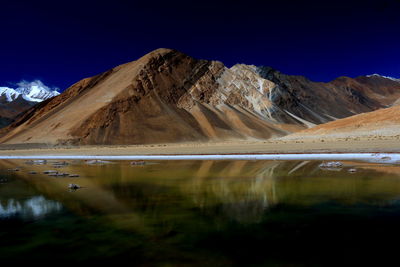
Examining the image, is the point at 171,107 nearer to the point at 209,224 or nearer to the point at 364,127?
the point at 364,127

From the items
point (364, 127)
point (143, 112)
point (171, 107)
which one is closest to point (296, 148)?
point (364, 127)

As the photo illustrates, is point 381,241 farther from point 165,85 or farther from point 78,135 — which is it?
point 165,85

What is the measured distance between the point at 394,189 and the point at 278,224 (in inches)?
239

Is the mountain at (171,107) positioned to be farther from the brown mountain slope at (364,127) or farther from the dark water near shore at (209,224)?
the dark water near shore at (209,224)

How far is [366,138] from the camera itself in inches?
1554

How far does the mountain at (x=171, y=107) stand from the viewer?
78625mm

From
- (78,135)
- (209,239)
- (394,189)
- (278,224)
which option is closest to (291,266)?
(209,239)

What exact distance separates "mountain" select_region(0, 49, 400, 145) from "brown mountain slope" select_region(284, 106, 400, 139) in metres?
33.6

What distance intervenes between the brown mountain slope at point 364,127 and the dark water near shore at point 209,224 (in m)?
31.0

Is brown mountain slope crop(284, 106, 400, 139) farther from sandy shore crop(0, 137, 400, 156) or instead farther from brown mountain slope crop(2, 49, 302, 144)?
brown mountain slope crop(2, 49, 302, 144)

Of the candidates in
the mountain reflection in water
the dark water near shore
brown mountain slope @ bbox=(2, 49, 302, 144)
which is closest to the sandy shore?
the dark water near shore

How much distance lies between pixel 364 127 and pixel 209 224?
141 ft

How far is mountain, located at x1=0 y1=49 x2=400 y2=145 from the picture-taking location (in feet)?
258

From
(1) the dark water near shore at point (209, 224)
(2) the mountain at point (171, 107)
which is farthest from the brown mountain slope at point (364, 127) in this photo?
(2) the mountain at point (171, 107)
